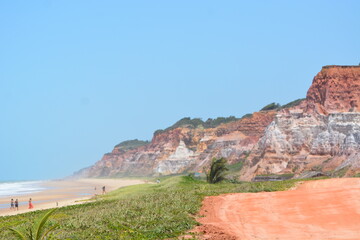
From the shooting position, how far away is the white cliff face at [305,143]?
5647 centimetres

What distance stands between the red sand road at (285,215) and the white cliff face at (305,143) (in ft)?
89.9

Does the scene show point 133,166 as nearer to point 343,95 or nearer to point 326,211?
point 343,95

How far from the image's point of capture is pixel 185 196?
27234mm

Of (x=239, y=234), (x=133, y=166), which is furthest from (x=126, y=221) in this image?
(x=133, y=166)

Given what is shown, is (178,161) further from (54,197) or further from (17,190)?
(54,197)

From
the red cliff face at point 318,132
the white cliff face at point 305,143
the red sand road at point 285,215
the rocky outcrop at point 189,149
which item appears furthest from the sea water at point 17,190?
the red sand road at point 285,215

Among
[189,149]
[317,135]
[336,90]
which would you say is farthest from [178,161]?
[336,90]

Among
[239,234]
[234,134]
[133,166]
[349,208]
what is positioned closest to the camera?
[239,234]

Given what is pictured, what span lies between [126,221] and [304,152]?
50800mm

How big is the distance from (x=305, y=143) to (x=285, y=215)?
48.0m

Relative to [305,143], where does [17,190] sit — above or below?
below

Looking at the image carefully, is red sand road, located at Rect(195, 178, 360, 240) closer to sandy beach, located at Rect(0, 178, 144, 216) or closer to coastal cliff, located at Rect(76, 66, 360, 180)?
sandy beach, located at Rect(0, 178, 144, 216)

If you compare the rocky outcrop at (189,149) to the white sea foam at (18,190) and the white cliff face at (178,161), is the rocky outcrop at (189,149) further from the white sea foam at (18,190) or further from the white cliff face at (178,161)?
the white sea foam at (18,190)

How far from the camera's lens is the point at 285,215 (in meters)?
20.1
